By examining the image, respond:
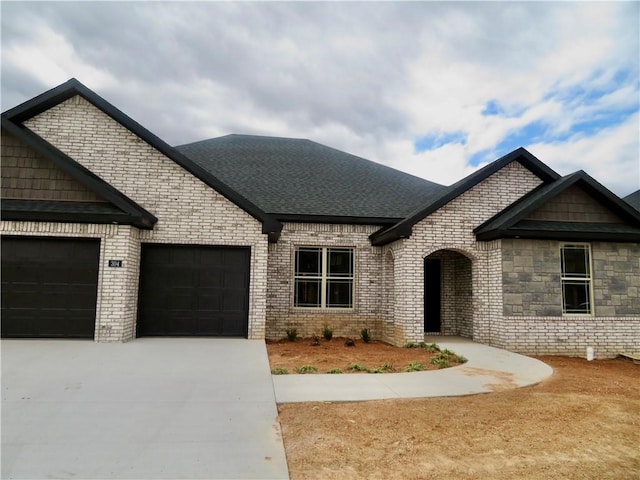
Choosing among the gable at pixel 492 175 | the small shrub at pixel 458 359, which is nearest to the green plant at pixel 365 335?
the gable at pixel 492 175

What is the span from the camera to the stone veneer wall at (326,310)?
12.4 meters

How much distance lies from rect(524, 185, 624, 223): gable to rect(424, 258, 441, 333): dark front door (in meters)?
3.65

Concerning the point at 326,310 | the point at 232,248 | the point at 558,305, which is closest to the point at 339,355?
the point at 326,310

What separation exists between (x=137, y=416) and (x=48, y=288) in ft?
20.9

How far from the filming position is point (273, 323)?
12352mm

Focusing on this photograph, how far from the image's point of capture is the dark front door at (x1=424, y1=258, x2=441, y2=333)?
43.2 feet

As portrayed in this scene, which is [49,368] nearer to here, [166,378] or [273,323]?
[166,378]

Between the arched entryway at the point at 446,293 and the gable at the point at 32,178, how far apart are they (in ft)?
32.1

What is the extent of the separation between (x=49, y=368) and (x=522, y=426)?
23.6 feet

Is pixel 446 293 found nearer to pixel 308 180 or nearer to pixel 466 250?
pixel 466 250

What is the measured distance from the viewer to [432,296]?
13.3m

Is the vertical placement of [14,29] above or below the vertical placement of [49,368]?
above

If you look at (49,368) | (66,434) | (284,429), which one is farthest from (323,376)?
(49,368)

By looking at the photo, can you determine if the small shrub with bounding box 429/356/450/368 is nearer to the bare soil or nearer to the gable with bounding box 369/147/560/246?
the bare soil
